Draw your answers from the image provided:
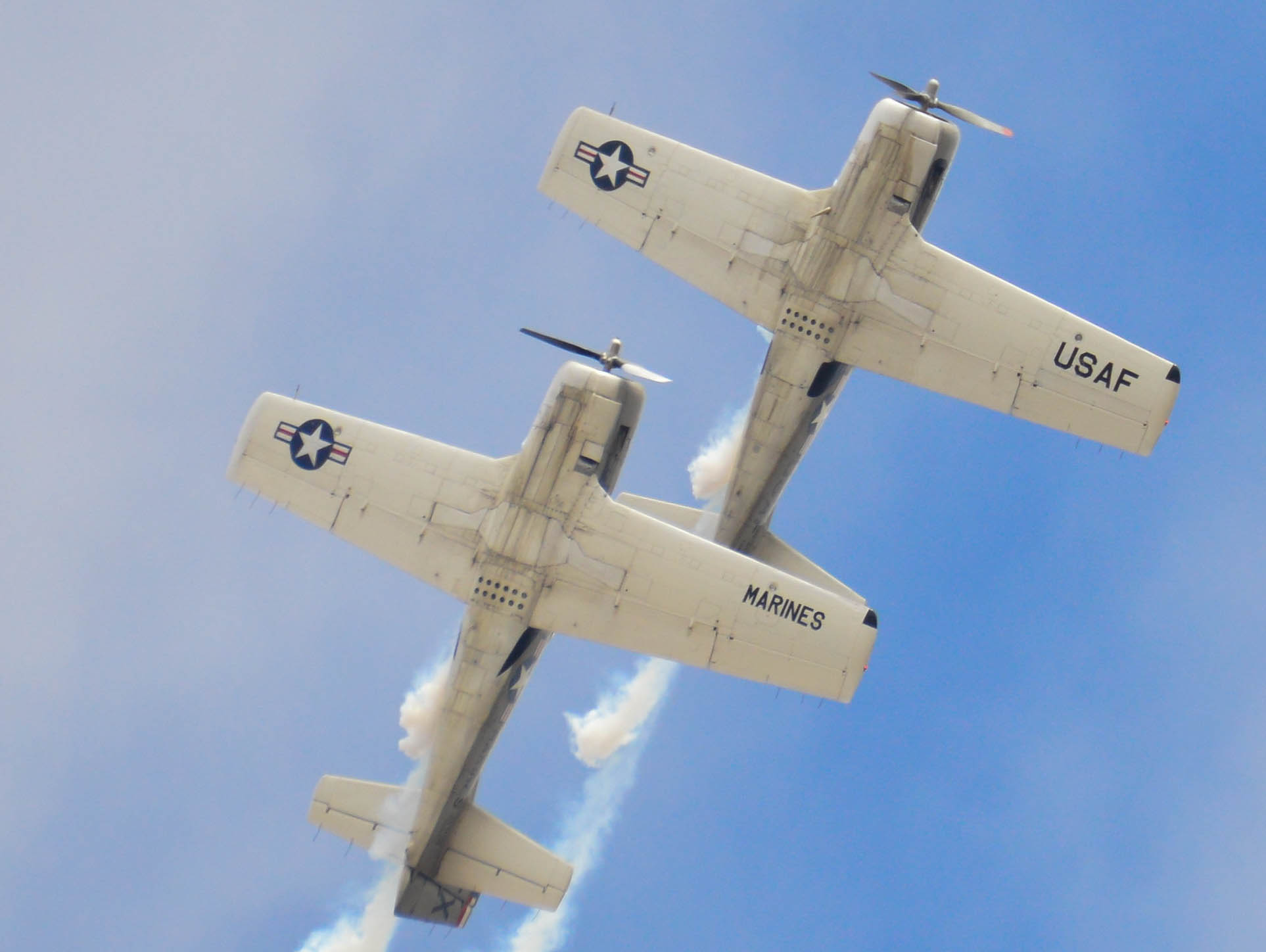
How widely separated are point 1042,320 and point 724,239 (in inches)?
334

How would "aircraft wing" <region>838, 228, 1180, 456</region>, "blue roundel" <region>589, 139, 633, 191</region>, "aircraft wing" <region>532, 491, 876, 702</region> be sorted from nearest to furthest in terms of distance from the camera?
"aircraft wing" <region>532, 491, 876, 702</region>, "aircraft wing" <region>838, 228, 1180, 456</region>, "blue roundel" <region>589, 139, 633, 191</region>

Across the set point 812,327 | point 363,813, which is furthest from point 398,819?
point 812,327

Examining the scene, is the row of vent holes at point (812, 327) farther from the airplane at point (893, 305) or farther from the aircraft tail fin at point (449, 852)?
the aircraft tail fin at point (449, 852)

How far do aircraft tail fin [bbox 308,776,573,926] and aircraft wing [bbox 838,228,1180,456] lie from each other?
1535 cm

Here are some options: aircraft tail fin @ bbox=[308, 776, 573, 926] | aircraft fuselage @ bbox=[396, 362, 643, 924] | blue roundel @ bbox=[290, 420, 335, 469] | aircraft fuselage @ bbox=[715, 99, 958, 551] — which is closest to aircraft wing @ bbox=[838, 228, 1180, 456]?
aircraft fuselage @ bbox=[715, 99, 958, 551]

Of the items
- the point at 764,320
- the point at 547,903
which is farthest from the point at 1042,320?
the point at 547,903

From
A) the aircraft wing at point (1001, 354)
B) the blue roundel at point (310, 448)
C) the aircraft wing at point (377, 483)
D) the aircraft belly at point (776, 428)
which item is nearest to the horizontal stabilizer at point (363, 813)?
the aircraft wing at point (377, 483)

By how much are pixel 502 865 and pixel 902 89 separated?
22143 mm

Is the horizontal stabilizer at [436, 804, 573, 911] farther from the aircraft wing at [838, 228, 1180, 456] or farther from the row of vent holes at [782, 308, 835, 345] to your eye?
the aircraft wing at [838, 228, 1180, 456]

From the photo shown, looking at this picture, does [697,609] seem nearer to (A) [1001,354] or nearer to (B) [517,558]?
(B) [517,558]

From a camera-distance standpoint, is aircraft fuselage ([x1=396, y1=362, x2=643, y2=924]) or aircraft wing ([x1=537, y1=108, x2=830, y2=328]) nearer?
aircraft fuselage ([x1=396, y1=362, x2=643, y2=924])

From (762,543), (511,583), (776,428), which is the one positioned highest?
(776,428)

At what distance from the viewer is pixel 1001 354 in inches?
2100

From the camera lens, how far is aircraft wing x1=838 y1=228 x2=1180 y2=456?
53.3 m
